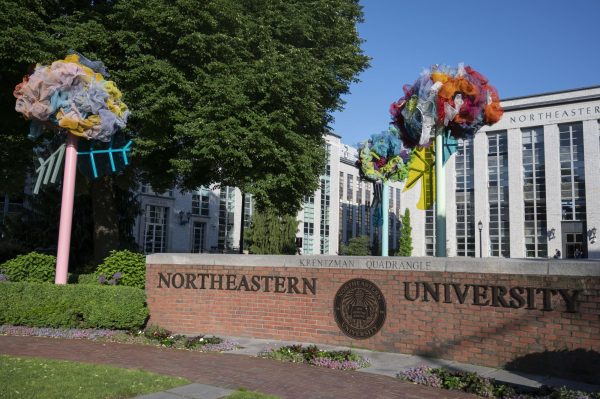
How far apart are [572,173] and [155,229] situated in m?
36.1

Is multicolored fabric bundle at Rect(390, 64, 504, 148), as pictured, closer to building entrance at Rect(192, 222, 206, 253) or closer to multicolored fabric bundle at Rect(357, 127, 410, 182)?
multicolored fabric bundle at Rect(357, 127, 410, 182)

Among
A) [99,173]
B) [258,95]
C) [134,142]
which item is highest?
[258,95]

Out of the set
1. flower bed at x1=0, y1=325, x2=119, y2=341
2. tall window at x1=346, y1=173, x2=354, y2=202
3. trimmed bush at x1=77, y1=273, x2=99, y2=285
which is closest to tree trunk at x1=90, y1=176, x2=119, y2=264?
trimmed bush at x1=77, y1=273, x2=99, y2=285

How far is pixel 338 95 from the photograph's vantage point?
1995cm

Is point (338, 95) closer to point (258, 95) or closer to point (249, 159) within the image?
point (258, 95)

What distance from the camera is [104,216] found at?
19344mm

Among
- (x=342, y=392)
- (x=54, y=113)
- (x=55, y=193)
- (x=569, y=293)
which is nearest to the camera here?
(x=342, y=392)

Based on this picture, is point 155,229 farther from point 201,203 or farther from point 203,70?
point 203,70

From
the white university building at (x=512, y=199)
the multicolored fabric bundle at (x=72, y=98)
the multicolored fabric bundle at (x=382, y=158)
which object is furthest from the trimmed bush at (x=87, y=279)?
the white university building at (x=512, y=199)

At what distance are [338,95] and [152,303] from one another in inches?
404

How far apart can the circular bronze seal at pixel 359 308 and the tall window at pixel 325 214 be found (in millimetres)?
48745

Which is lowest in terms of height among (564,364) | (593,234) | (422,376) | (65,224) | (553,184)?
(422,376)

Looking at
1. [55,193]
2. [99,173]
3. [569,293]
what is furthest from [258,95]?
[55,193]

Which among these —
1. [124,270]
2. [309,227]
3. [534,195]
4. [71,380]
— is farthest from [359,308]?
[309,227]
